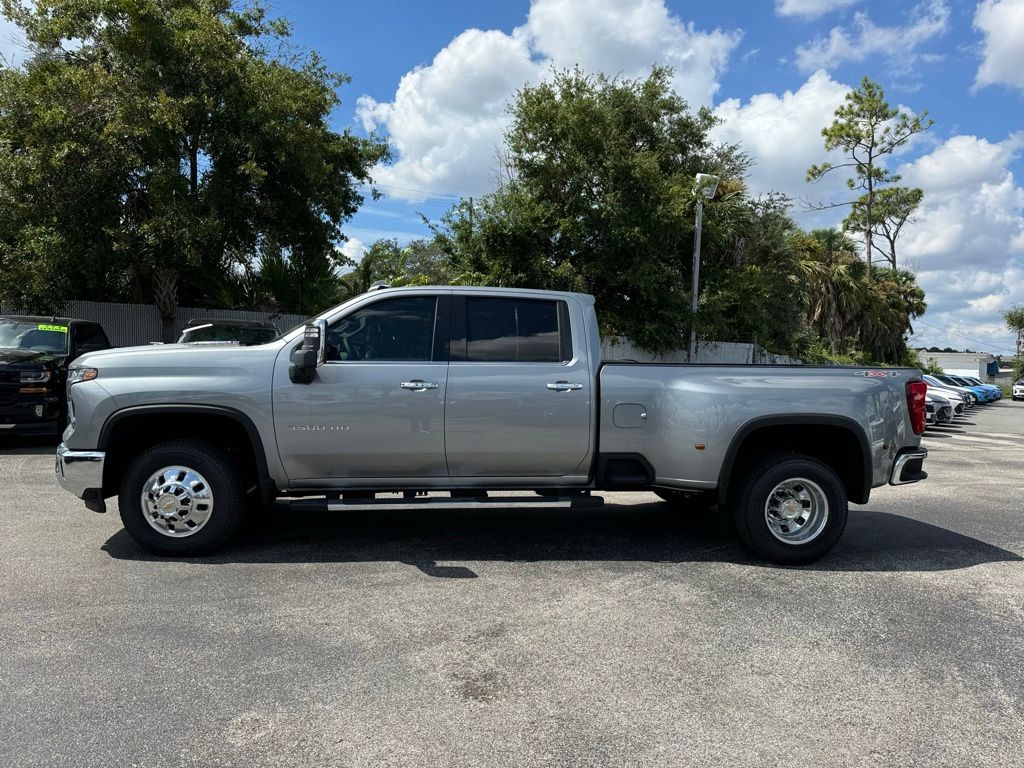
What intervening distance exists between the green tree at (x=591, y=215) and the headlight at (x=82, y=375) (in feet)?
51.4

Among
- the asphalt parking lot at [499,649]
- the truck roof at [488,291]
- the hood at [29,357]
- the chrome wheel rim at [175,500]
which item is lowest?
the asphalt parking lot at [499,649]

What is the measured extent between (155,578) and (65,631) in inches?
34.5

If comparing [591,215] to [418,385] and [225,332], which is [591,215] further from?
[418,385]

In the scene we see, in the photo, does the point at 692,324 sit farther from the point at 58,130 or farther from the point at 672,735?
the point at 672,735

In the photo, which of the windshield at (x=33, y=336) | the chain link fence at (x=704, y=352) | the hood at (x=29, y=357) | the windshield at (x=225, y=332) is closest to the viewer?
the hood at (x=29, y=357)

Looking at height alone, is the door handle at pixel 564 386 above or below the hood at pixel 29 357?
below

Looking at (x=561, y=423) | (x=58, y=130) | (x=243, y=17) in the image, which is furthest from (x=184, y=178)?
(x=561, y=423)

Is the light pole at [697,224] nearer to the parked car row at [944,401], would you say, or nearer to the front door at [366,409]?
the parked car row at [944,401]

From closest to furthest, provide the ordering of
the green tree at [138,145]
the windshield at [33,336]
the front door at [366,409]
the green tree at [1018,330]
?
the front door at [366,409] < the windshield at [33,336] < the green tree at [138,145] < the green tree at [1018,330]

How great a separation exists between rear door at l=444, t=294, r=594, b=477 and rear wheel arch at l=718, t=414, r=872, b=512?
1.11 meters

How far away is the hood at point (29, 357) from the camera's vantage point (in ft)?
32.8

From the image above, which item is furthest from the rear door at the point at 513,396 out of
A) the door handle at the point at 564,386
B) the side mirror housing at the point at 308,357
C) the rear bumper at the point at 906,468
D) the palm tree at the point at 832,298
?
the palm tree at the point at 832,298

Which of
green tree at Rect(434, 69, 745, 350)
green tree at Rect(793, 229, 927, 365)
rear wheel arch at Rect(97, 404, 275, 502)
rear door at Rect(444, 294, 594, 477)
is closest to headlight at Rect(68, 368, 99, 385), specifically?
rear wheel arch at Rect(97, 404, 275, 502)

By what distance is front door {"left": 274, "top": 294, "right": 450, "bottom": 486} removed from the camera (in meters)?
5.30
